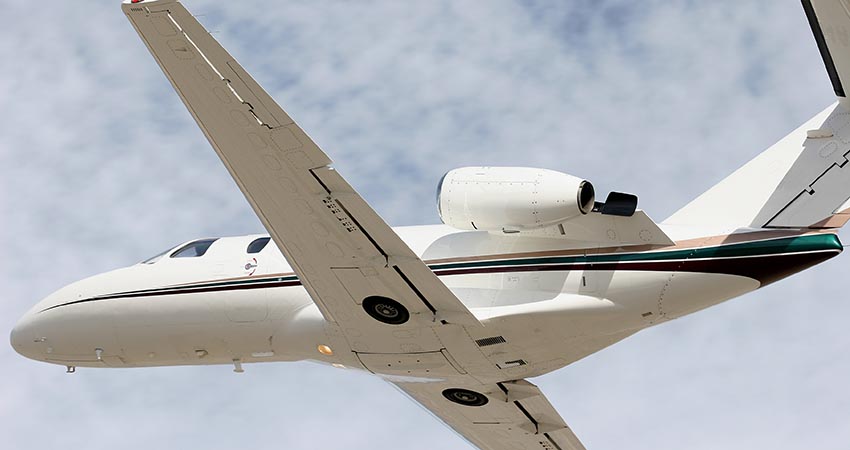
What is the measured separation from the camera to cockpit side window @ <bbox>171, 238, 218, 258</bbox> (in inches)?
794

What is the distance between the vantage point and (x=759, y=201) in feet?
56.1

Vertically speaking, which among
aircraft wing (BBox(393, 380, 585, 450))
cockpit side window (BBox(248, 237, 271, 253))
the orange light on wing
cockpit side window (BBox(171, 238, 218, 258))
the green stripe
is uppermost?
cockpit side window (BBox(171, 238, 218, 258))

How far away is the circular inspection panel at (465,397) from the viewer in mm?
20141

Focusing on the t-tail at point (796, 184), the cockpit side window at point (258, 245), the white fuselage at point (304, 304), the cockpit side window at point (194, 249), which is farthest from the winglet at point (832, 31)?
the cockpit side window at point (194, 249)

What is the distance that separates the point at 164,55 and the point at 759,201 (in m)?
7.47

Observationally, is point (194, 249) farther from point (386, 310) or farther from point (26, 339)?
point (386, 310)

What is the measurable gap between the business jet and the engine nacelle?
0.9 inches

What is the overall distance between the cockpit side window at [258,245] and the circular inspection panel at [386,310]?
247cm

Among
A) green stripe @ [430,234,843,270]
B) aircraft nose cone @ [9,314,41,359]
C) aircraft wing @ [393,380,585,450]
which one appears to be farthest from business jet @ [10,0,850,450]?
aircraft nose cone @ [9,314,41,359]

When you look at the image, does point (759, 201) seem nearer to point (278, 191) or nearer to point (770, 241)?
point (770, 241)

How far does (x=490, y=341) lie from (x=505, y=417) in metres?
3.53

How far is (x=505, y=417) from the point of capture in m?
21.0

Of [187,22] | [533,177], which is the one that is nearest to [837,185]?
[533,177]

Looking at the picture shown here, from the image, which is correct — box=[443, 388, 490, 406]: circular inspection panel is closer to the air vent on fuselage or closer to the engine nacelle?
the air vent on fuselage
